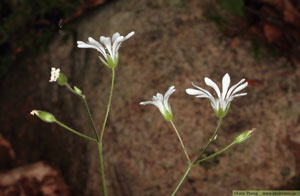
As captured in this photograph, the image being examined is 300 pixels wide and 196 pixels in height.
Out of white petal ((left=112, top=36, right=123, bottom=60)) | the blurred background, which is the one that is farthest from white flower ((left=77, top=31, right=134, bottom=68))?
the blurred background

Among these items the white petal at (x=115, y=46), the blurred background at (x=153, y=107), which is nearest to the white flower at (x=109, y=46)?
the white petal at (x=115, y=46)

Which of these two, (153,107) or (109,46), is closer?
(109,46)

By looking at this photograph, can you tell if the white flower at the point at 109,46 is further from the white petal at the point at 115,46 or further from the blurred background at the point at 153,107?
the blurred background at the point at 153,107

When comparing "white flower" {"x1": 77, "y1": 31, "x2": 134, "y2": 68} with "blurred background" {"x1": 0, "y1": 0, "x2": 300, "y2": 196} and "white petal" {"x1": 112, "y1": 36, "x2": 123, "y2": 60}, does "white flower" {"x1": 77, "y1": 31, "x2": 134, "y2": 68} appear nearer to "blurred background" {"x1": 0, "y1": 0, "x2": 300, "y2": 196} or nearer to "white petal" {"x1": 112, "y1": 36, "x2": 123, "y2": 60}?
"white petal" {"x1": 112, "y1": 36, "x2": 123, "y2": 60}

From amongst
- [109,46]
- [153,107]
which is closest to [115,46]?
[109,46]

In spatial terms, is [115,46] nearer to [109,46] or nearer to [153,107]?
[109,46]

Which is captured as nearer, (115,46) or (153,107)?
(115,46)

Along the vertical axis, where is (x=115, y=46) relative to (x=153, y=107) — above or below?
above

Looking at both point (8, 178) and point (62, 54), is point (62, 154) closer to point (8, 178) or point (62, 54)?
point (8, 178)
